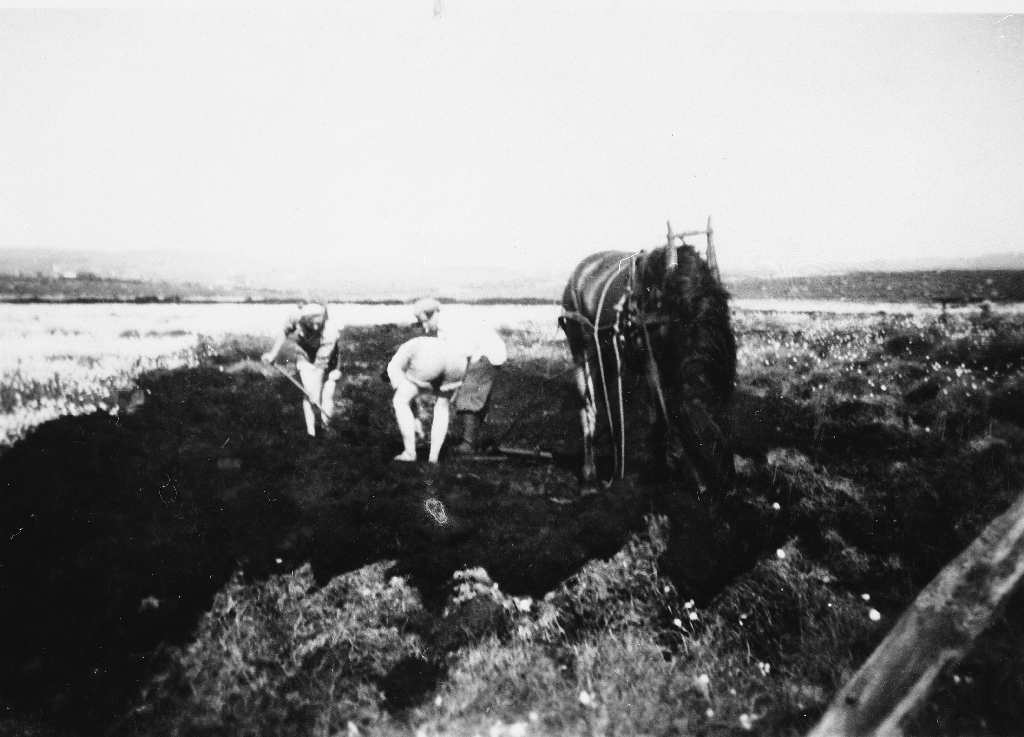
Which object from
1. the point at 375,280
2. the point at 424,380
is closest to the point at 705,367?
the point at 424,380

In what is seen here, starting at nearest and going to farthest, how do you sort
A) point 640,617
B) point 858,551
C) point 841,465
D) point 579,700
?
point 579,700
point 640,617
point 858,551
point 841,465

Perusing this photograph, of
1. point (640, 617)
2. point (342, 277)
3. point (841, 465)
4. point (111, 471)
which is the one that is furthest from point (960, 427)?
point (111, 471)

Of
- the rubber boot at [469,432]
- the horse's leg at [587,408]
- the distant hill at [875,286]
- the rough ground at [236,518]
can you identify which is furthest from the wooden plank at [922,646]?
the rubber boot at [469,432]

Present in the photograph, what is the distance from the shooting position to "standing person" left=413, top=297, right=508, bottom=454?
2.69 metres

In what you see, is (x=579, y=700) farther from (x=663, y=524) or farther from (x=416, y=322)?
(x=416, y=322)

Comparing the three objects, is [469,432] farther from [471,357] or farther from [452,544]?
[452,544]

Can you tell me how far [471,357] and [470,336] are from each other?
0.13 metres

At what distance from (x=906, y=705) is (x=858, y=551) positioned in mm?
708

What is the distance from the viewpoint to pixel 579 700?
6.40 ft

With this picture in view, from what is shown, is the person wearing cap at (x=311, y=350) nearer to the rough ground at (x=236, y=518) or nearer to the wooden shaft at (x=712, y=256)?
the rough ground at (x=236, y=518)


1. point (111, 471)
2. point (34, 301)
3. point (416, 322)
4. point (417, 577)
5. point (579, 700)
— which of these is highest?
point (34, 301)

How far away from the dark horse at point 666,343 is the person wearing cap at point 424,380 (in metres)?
0.76

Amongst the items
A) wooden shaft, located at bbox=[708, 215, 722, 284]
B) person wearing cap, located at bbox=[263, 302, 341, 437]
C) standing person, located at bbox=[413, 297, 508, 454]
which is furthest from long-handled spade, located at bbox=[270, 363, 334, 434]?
wooden shaft, located at bbox=[708, 215, 722, 284]

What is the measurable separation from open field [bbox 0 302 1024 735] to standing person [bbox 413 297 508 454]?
0.17m
